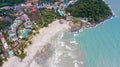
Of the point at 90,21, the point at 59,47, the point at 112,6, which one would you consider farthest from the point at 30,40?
the point at 112,6

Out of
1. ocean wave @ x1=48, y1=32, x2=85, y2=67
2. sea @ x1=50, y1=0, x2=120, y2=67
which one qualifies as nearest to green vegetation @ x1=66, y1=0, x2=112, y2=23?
sea @ x1=50, y1=0, x2=120, y2=67

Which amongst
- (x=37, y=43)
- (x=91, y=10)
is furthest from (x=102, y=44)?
(x=37, y=43)

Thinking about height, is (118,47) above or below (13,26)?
below

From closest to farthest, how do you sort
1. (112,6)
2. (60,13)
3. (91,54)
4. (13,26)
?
(91,54) → (13,26) → (60,13) → (112,6)

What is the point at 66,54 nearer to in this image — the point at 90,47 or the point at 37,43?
the point at 90,47

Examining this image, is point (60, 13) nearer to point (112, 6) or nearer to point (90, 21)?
point (90, 21)

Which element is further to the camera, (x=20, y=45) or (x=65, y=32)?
(x=65, y=32)

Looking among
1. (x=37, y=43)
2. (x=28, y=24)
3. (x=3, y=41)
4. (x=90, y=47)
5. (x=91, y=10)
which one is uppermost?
(x=91, y=10)
